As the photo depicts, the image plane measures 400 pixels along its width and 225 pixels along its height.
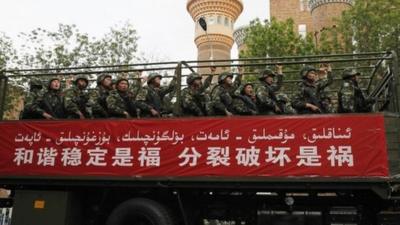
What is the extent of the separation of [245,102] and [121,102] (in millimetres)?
2038

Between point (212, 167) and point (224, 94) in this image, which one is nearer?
point (212, 167)

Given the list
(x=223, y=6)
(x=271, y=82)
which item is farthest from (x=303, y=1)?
(x=271, y=82)

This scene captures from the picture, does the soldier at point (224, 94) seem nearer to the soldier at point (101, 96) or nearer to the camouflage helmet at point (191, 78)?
the camouflage helmet at point (191, 78)

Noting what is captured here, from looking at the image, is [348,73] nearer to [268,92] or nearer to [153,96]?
[268,92]

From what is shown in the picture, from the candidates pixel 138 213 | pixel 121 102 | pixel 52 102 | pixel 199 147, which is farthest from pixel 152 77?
pixel 138 213

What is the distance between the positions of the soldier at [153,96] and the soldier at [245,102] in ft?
3.58

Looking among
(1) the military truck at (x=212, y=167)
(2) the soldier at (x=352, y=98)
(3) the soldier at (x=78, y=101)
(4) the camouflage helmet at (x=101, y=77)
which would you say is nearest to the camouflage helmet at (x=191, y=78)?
(1) the military truck at (x=212, y=167)

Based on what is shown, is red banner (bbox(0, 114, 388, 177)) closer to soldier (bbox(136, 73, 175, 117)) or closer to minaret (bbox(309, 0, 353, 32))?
soldier (bbox(136, 73, 175, 117))

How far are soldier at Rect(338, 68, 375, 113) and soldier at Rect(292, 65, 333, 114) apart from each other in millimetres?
273

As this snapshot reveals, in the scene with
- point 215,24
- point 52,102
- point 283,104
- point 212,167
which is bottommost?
point 212,167

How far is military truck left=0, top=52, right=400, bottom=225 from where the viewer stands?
269 inches

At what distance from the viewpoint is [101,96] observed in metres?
8.38

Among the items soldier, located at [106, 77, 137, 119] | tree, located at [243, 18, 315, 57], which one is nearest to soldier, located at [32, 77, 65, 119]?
soldier, located at [106, 77, 137, 119]

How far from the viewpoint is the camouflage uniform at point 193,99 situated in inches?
311
